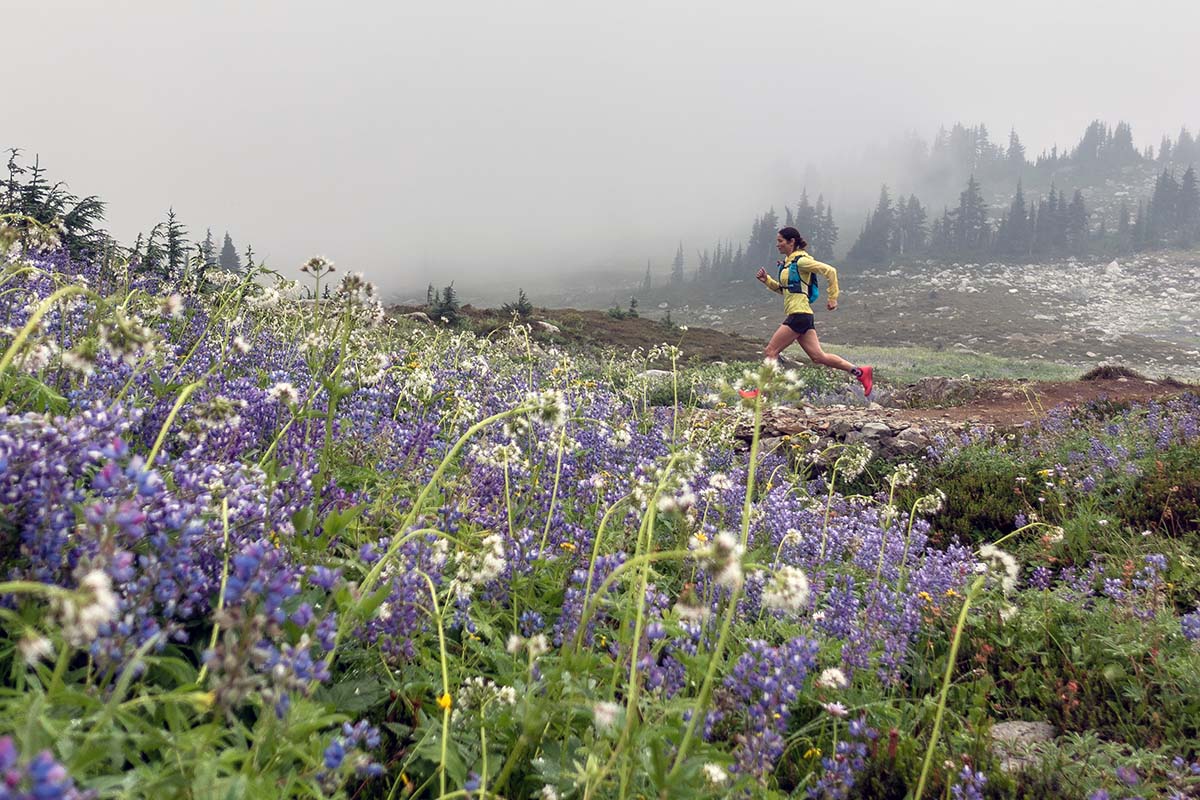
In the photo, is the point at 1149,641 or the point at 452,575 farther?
the point at 1149,641

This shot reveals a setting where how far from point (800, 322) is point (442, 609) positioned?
10580 mm

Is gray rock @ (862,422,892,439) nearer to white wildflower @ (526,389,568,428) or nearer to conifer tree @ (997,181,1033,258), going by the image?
white wildflower @ (526,389,568,428)

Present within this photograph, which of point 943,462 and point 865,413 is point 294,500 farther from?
point 865,413

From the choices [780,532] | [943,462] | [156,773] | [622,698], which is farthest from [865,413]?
[156,773]

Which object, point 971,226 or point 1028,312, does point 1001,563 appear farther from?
point 971,226

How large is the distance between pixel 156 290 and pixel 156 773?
8.74 m

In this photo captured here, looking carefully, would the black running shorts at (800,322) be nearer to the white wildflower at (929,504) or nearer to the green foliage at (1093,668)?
the white wildflower at (929,504)

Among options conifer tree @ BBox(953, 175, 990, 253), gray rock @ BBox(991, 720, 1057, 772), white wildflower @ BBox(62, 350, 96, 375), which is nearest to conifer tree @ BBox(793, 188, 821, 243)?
conifer tree @ BBox(953, 175, 990, 253)

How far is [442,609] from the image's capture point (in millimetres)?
2570

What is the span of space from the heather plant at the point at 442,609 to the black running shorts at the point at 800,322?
6.88 meters

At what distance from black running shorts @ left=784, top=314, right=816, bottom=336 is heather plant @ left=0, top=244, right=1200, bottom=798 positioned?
6880mm

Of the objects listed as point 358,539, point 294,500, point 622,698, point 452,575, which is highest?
point 294,500

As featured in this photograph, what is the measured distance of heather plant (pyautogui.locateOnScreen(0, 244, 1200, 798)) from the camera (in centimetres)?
145

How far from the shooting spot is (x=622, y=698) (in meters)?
2.69
